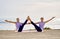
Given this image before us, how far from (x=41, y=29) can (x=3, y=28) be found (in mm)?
2044

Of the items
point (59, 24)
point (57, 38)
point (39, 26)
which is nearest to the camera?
point (57, 38)

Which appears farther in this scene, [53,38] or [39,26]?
[39,26]

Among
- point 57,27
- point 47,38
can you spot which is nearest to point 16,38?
point 47,38

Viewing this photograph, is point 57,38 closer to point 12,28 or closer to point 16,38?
point 16,38

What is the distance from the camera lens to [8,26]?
777 cm

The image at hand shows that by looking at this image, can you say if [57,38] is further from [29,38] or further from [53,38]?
[29,38]

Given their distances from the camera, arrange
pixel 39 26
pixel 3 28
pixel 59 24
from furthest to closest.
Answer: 1. pixel 59 24
2. pixel 3 28
3. pixel 39 26

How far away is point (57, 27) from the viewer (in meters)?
7.89

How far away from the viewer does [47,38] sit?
468 centimetres

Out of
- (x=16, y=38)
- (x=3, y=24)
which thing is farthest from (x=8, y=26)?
(x=16, y=38)

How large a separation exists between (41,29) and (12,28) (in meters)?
1.89

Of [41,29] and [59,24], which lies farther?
[59,24]

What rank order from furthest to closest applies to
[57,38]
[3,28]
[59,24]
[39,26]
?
A: [59,24] < [3,28] < [39,26] < [57,38]

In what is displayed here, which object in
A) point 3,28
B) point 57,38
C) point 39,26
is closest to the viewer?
point 57,38
